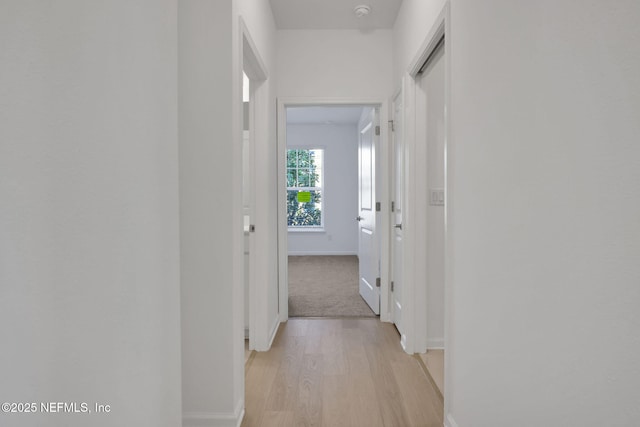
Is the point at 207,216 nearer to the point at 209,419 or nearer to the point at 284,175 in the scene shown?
the point at 209,419

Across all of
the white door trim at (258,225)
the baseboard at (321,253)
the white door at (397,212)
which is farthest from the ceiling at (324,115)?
the white door trim at (258,225)

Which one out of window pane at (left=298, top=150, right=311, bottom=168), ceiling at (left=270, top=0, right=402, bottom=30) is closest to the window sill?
window pane at (left=298, top=150, right=311, bottom=168)

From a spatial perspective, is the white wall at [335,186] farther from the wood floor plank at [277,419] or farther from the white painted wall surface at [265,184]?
the wood floor plank at [277,419]

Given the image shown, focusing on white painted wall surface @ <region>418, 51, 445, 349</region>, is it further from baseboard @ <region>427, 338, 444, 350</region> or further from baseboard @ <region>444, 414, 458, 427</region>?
baseboard @ <region>444, 414, 458, 427</region>

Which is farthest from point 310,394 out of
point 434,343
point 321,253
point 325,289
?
point 321,253

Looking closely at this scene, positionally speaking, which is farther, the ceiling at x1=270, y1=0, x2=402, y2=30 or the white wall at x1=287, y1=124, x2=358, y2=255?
the white wall at x1=287, y1=124, x2=358, y2=255

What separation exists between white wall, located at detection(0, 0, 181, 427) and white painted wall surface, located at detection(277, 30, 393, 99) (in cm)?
263

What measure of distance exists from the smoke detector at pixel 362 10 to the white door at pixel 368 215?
86cm

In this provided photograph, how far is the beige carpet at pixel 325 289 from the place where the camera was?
4086mm

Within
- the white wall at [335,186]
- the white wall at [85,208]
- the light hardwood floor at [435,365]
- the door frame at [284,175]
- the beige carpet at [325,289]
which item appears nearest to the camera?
the white wall at [85,208]

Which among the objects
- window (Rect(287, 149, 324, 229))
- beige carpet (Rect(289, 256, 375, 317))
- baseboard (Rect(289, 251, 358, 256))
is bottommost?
beige carpet (Rect(289, 256, 375, 317))

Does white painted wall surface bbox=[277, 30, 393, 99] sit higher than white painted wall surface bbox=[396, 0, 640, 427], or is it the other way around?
white painted wall surface bbox=[277, 30, 393, 99]

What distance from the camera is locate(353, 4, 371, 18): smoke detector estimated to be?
3.23 meters

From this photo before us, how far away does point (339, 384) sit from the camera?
7.94 ft
